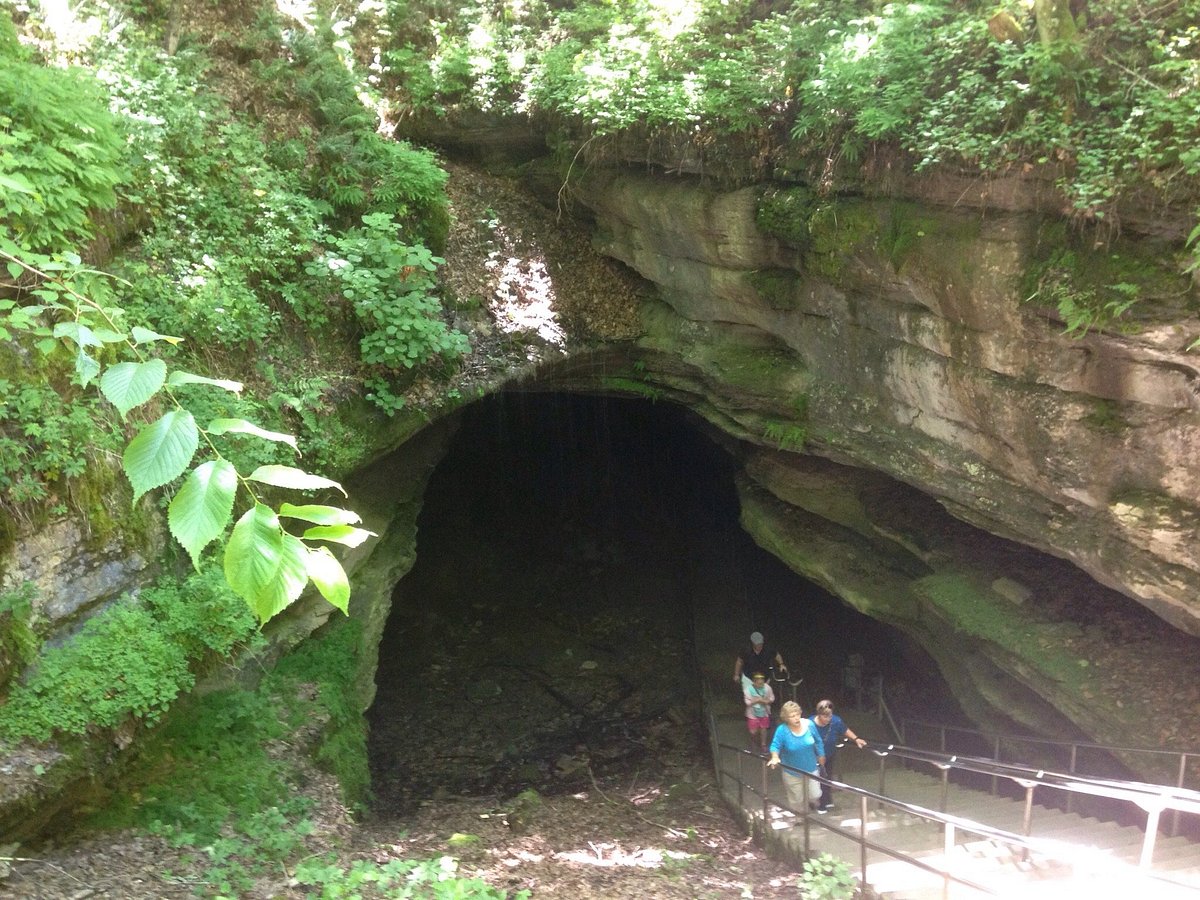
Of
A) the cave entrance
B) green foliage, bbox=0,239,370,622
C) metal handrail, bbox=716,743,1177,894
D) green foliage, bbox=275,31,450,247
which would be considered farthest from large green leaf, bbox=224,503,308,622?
the cave entrance

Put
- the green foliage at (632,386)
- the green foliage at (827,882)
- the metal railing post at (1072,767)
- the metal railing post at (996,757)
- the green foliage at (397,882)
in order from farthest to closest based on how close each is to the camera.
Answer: the green foliage at (632,386) → the metal railing post at (996,757) → the metal railing post at (1072,767) → the green foliage at (827,882) → the green foliage at (397,882)

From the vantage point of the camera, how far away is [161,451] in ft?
4.69

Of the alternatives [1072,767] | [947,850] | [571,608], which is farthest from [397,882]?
[571,608]

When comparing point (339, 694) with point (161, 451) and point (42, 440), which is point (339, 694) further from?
point (161, 451)

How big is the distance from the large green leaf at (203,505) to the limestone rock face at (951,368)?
20.2 feet

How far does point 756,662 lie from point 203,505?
9358mm

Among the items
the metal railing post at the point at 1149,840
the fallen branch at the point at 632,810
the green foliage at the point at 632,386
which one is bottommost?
the fallen branch at the point at 632,810

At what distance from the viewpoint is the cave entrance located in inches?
385

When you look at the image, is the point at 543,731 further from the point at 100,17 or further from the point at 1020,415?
the point at 100,17

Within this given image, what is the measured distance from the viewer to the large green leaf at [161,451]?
1.38 meters

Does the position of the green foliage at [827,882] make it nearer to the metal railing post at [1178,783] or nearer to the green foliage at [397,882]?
the green foliage at [397,882]

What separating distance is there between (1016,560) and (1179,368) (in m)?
3.20

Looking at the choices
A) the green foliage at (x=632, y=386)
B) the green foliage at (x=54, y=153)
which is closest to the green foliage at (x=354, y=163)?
the green foliage at (x=54, y=153)

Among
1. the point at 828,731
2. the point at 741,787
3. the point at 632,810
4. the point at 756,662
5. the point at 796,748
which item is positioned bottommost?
the point at 632,810
